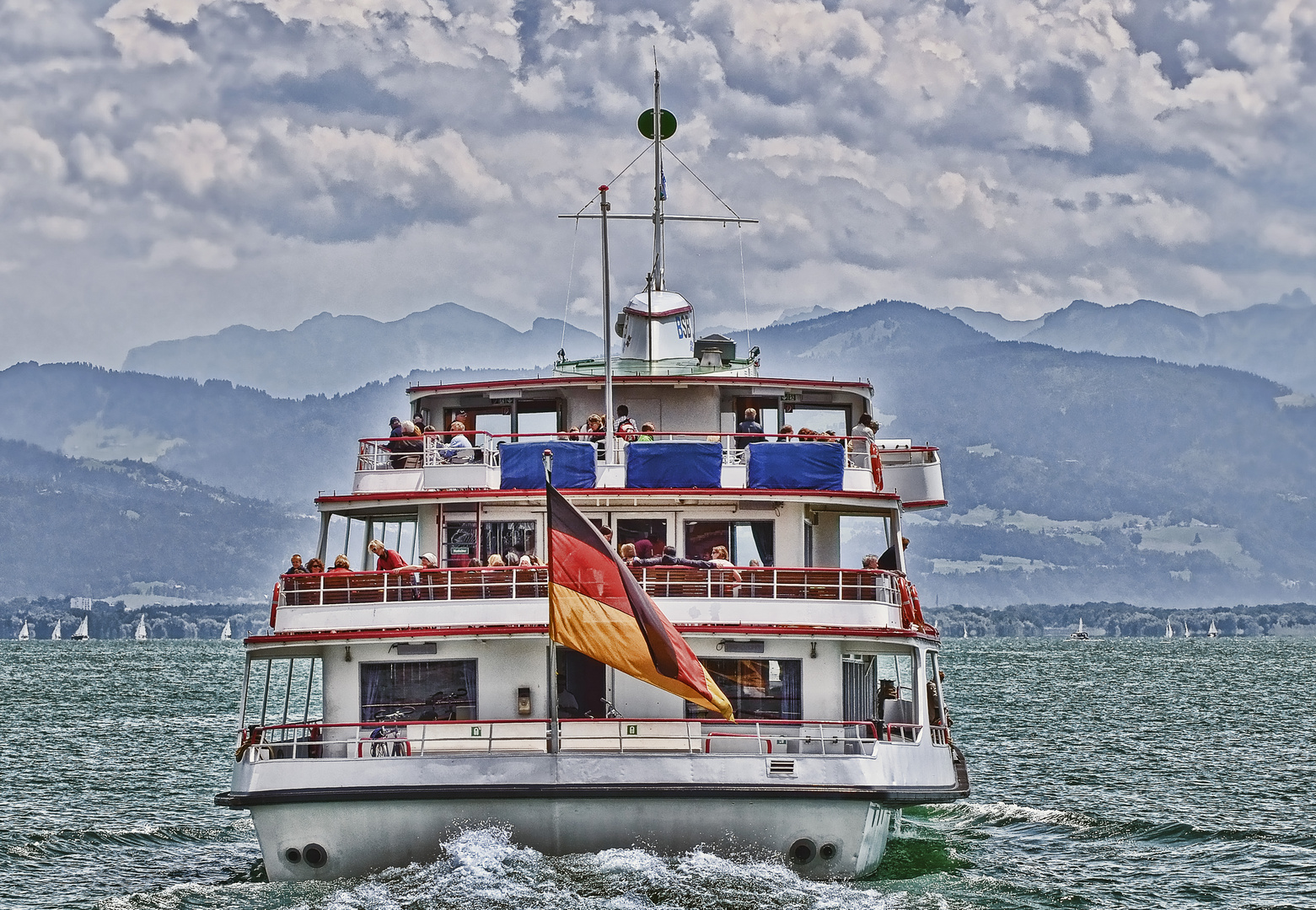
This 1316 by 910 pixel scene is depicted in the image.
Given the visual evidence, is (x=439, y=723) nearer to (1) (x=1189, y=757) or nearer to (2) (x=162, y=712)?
(1) (x=1189, y=757)

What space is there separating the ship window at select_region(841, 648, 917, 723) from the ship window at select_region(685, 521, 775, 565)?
2056 millimetres

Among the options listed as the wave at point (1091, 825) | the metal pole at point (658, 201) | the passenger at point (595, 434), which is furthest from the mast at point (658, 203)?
the wave at point (1091, 825)

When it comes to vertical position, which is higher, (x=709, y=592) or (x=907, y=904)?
(x=709, y=592)

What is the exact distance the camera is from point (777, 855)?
2283 cm

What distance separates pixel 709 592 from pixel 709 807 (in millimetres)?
3342

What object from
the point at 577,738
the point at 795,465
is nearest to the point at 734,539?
the point at 795,465

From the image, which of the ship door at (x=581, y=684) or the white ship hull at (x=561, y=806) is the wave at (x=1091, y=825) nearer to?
the ship door at (x=581, y=684)

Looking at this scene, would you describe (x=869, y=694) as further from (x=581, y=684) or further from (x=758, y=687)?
(x=581, y=684)

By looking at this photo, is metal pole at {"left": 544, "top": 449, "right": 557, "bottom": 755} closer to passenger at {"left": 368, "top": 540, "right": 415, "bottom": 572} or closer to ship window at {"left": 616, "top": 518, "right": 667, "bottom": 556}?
passenger at {"left": 368, "top": 540, "right": 415, "bottom": 572}

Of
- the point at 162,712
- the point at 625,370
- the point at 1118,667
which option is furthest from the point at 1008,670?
the point at 625,370

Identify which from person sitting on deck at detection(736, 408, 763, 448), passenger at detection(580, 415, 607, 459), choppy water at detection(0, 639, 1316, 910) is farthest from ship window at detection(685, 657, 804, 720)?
person sitting on deck at detection(736, 408, 763, 448)

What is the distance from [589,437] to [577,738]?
5.76 meters

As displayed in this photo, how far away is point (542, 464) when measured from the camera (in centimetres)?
2625

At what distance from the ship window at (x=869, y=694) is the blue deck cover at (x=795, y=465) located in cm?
254
